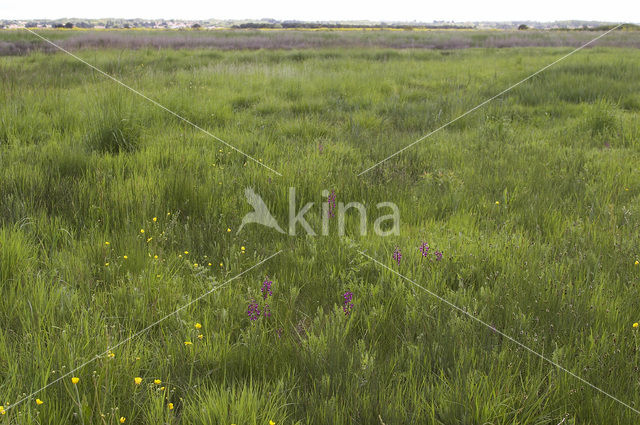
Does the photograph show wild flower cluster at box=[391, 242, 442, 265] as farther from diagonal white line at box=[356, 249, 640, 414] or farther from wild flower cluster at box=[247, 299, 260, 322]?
wild flower cluster at box=[247, 299, 260, 322]

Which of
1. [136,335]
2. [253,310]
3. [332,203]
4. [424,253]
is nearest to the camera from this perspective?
[136,335]

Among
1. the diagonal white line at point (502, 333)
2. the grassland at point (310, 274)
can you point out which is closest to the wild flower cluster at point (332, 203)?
the grassland at point (310, 274)

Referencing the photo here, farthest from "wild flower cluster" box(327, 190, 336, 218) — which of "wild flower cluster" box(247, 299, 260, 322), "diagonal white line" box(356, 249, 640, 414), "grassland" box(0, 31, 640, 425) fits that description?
"wild flower cluster" box(247, 299, 260, 322)

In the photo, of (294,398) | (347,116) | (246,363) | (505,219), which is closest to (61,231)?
(246,363)

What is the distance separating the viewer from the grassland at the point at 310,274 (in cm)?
178

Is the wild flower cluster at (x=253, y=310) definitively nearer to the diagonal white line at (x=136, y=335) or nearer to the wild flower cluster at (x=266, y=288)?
the wild flower cluster at (x=266, y=288)

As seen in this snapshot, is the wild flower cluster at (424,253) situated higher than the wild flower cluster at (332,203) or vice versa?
the wild flower cluster at (332,203)

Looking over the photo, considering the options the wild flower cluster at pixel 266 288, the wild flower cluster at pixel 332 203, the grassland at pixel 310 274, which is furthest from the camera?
the wild flower cluster at pixel 332 203

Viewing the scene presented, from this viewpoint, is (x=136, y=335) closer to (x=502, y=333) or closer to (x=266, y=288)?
(x=266, y=288)

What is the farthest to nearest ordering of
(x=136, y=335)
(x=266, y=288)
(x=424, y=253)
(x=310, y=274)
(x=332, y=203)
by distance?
(x=332, y=203)
(x=424, y=253)
(x=310, y=274)
(x=266, y=288)
(x=136, y=335)

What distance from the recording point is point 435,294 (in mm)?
2500

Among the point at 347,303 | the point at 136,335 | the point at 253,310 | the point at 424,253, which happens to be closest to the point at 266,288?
the point at 253,310

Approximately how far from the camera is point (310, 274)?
2760 millimetres

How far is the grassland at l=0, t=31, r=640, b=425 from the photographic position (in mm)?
1780
